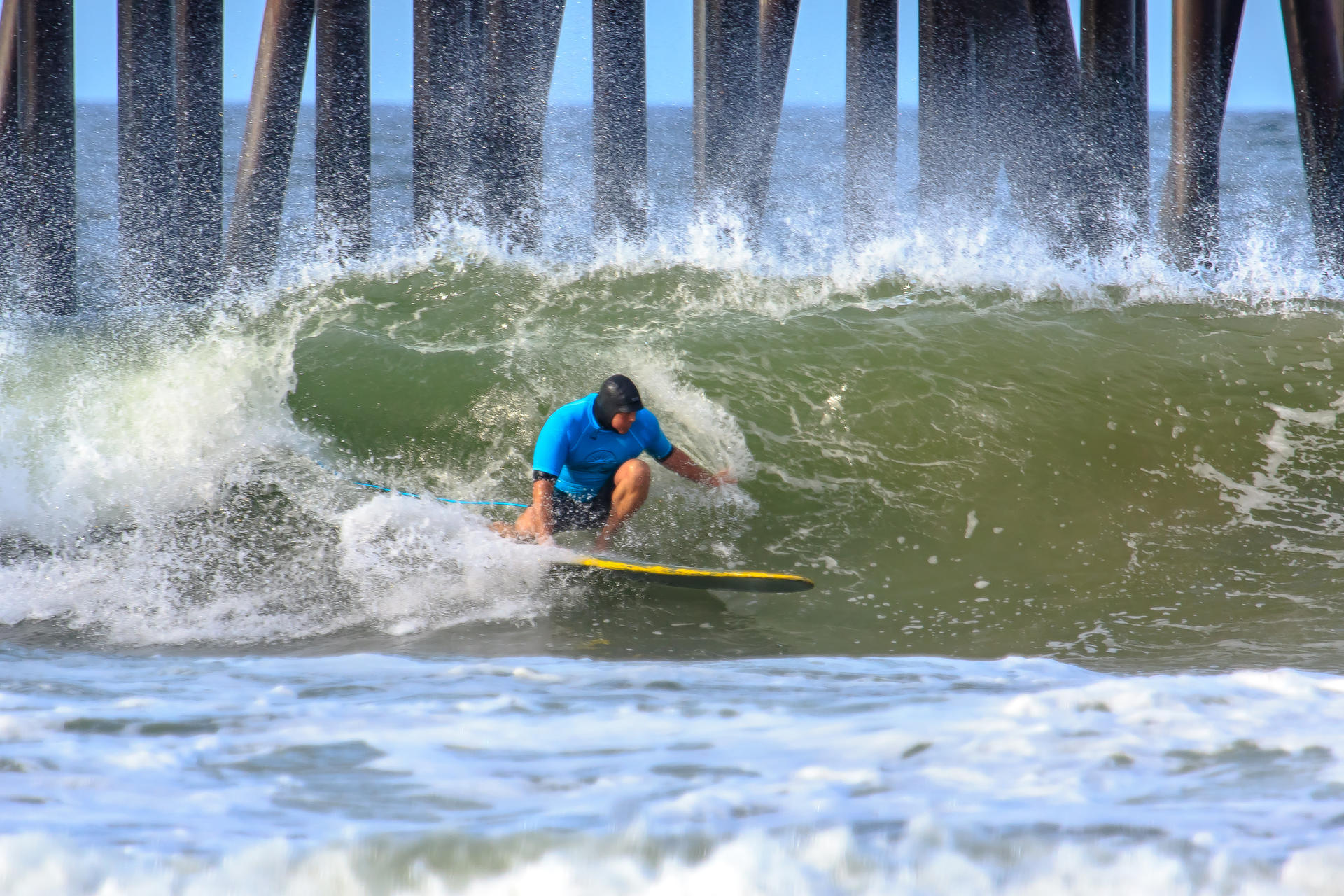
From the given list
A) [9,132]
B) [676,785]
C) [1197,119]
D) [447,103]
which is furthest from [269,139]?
[1197,119]

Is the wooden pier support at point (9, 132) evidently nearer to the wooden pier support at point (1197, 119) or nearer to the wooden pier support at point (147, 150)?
the wooden pier support at point (147, 150)

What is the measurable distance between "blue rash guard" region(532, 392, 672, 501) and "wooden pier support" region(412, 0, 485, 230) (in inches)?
113

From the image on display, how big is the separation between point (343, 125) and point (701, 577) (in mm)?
4372

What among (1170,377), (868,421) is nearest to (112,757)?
(868,421)

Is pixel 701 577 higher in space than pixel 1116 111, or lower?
lower

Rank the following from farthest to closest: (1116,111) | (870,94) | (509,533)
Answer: (1116,111) < (870,94) < (509,533)

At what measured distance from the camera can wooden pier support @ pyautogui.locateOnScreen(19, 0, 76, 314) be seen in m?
6.65

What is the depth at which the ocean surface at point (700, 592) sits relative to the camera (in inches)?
69.9

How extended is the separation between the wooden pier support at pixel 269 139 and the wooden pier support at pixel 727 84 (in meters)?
2.68

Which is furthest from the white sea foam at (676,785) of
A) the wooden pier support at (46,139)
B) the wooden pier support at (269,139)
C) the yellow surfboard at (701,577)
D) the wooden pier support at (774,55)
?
the wooden pier support at (46,139)

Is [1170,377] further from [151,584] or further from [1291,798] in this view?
[151,584]

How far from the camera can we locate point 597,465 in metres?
4.80

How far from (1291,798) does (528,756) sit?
5.16 feet

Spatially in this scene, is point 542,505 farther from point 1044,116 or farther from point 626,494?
point 1044,116
